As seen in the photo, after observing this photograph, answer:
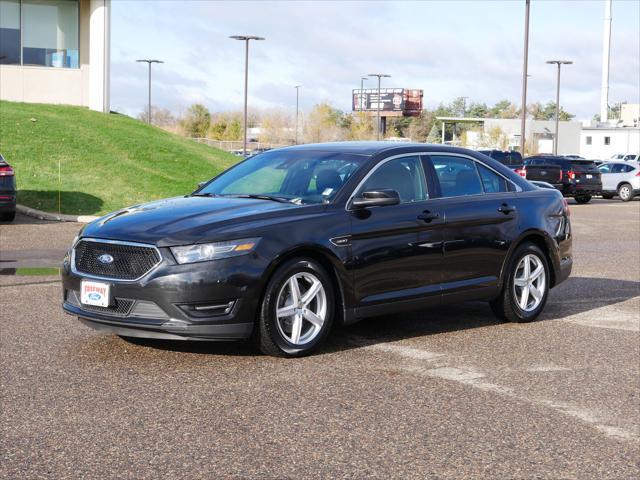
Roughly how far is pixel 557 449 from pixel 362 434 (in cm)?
105

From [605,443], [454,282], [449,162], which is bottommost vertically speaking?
[605,443]

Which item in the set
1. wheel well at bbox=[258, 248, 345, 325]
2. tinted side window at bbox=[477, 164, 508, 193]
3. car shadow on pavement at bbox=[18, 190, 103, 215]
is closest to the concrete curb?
car shadow on pavement at bbox=[18, 190, 103, 215]

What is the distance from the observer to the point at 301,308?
7.40m

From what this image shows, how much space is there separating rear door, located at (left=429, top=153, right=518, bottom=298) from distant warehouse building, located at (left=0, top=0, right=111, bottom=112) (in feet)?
93.0

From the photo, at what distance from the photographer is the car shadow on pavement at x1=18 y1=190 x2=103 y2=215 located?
22.0 m

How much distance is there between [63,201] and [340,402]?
17.8 meters

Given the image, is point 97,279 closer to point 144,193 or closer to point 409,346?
point 409,346

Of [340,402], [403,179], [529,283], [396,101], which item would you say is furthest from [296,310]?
[396,101]

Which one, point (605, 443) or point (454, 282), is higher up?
point (454, 282)

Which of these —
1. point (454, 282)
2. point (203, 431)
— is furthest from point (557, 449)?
point (454, 282)

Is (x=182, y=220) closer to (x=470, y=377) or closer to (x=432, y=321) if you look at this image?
(x=470, y=377)

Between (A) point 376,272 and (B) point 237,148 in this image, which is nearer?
(A) point 376,272

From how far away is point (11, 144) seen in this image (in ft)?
92.1

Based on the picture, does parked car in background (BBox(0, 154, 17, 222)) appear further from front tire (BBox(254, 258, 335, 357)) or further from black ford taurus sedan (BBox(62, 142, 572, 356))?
front tire (BBox(254, 258, 335, 357))
